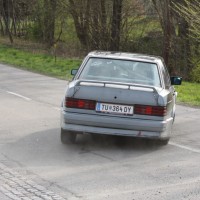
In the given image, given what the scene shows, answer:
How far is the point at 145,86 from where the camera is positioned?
8242 millimetres

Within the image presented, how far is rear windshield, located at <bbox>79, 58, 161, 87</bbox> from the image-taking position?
28.3 ft

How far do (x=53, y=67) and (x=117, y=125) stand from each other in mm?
16820

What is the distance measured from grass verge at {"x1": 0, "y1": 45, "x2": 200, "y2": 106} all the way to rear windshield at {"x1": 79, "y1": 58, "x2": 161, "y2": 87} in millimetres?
5909

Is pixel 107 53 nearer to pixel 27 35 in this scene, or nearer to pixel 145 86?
pixel 145 86

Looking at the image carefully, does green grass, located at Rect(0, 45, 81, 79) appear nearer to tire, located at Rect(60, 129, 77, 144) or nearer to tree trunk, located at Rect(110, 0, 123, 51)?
tree trunk, located at Rect(110, 0, 123, 51)

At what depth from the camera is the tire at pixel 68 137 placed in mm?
8525

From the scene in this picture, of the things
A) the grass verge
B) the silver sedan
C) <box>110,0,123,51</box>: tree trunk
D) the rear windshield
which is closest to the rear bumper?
the silver sedan

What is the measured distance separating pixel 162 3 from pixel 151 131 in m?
17.2

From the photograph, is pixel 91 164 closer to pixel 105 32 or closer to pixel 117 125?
pixel 117 125

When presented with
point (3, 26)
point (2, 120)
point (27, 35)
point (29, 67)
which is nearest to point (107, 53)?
point (2, 120)

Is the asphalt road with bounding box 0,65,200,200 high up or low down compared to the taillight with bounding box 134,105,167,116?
down

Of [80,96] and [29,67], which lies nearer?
[80,96]

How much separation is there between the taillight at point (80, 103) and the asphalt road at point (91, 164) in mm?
723

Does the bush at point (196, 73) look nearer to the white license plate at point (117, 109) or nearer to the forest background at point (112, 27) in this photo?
the forest background at point (112, 27)
